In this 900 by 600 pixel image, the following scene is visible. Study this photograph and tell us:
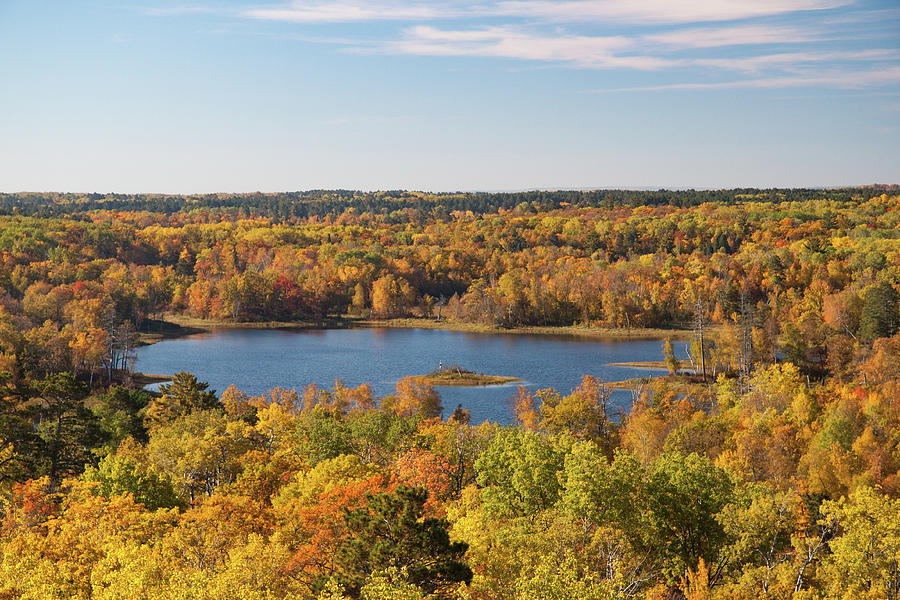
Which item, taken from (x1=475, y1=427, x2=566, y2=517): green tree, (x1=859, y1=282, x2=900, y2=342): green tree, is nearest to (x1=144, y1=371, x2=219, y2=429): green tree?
(x1=475, y1=427, x2=566, y2=517): green tree

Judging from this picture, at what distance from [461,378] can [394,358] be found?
52.1ft

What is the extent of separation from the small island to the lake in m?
1.88

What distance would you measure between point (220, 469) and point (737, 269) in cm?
10517

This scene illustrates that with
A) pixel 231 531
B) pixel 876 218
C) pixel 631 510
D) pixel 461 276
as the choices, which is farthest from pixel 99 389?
pixel 876 218

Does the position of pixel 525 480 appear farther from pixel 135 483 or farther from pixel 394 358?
pixel 394 358

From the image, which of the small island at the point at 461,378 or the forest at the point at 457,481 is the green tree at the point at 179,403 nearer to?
the forest at the point at 457,481

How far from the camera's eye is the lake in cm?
7444

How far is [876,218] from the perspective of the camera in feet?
504

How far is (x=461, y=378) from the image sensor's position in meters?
78.6

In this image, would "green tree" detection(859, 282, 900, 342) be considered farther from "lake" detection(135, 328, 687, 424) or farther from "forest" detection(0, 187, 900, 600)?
"lake" detection(135, 328, 687, 424)

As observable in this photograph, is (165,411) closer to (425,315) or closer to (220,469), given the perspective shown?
(220,469)

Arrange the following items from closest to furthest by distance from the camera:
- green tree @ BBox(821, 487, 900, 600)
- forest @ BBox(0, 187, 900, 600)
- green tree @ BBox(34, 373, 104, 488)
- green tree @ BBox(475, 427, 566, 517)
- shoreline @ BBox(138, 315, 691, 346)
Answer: green tree @ BBox(821, 487, 900, 600)
forest @ BBox(0, 187, 900, 600)
green tree @ BBox(475, 427, 566, 517)
green tree @ BBox(34, 373, 104, 488)
shoreline @ BBox(138, 315, 691, 346)

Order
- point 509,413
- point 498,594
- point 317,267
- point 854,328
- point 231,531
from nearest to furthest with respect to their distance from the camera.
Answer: point 498,594
point 231,531
point 509,413
point 854,328
point 317,267

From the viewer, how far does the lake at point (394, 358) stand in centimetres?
7444
